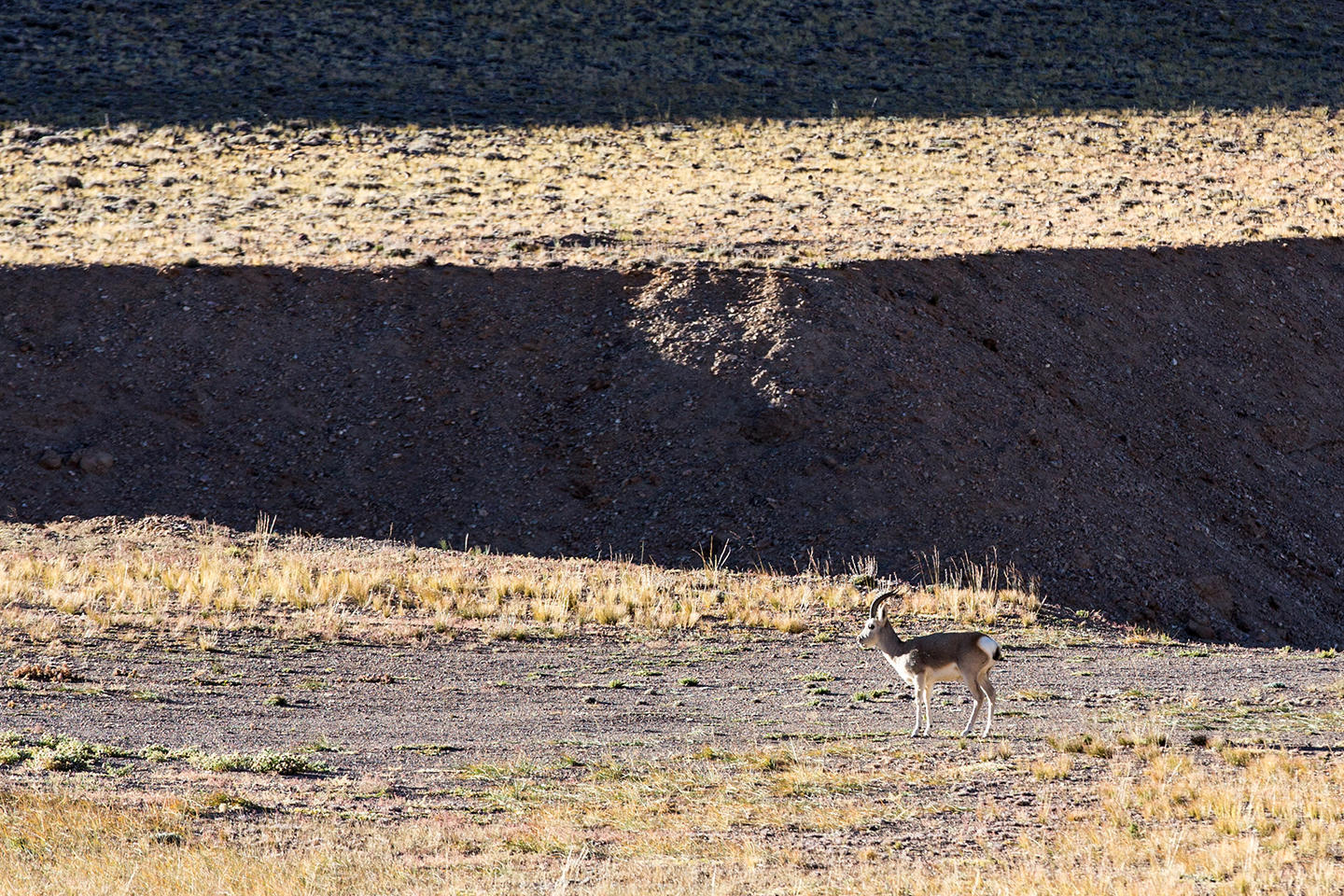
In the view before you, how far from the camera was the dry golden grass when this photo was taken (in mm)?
27094

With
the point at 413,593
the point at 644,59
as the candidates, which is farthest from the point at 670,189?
the point at 413,593

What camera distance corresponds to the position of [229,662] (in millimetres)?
13273

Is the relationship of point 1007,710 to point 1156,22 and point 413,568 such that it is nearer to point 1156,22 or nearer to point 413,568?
point 413,568

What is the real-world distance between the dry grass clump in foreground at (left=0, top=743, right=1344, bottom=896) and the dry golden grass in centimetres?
1685

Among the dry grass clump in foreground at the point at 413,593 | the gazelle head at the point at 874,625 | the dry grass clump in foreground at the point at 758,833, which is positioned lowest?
the dry grass clump in foreground at the point at 758,833

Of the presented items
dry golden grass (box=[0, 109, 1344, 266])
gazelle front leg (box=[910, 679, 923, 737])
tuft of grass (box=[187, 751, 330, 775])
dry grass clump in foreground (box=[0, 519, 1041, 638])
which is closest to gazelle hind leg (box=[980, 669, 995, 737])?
gazelle front leg (box=[910, 679, 923, 737])

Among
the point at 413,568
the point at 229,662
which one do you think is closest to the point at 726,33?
the point at 413,568

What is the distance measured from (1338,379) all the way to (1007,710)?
1682 centimetres

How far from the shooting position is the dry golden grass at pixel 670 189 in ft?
88.9

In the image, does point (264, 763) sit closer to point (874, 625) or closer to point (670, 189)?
point (874, 625)

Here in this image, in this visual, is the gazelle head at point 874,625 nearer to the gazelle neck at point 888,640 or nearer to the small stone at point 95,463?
the gazelle neck at point 888,640

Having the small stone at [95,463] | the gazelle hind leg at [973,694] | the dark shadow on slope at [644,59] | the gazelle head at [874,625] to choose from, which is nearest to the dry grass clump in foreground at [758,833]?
the gazelle hind leg at [973,694]

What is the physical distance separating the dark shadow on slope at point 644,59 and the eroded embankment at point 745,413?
54.2ft

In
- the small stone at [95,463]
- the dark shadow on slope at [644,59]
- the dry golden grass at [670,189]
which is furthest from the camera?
the dark shadow on slope at [644,59]
